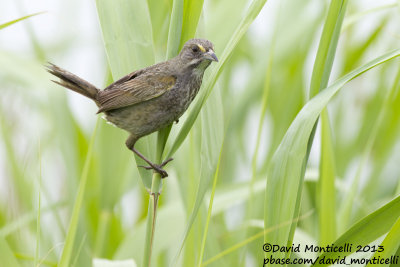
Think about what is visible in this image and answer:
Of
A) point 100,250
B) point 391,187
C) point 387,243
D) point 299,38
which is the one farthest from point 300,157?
point 391,187

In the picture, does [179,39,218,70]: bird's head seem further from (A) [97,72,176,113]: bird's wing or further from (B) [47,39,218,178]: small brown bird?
(A) [97,72,176,113]: bird's wing

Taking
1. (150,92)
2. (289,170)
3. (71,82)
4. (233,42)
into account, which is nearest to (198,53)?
(150,92)

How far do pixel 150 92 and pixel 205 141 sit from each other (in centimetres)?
58

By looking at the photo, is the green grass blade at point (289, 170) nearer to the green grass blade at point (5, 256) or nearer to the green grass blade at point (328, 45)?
the green grass blade at point (328, 45)

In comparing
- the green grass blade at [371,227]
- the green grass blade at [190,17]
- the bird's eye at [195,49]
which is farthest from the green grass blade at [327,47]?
the bird's eye at [195,49]

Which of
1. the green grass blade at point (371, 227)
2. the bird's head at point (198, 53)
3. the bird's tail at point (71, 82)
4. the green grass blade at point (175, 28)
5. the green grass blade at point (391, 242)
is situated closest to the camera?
the green grass blade at point (391, 242)

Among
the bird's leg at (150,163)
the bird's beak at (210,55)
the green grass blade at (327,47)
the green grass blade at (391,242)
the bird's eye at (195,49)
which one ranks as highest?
the bird's eye at (195,49)

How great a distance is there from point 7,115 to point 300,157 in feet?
7.49

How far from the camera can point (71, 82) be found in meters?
2.30

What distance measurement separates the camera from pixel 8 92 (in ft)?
11.7

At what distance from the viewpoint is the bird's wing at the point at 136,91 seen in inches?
89.9

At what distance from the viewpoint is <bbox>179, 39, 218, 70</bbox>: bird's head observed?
6.84 feet

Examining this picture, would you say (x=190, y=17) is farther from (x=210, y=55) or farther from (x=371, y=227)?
(x=371, y=227)

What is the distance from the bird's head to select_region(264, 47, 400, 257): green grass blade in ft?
1.84
